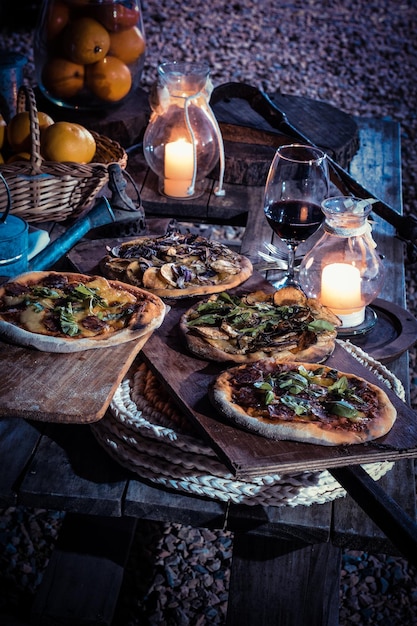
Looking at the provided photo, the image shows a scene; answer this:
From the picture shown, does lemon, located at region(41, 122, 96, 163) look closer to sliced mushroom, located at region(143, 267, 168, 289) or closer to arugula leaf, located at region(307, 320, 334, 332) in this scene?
sliced mushroom, located at region(143, 267, 168, 289)

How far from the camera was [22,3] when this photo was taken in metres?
8.27

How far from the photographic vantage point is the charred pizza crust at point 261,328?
198 centimetres

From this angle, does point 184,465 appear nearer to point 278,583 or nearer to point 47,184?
point 278,583

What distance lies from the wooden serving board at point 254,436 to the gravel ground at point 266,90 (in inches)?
43.7

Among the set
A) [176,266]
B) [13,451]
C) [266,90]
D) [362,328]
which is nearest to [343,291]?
[362,328]

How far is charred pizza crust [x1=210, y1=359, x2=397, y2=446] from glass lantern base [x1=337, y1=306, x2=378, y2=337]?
0.43 metres

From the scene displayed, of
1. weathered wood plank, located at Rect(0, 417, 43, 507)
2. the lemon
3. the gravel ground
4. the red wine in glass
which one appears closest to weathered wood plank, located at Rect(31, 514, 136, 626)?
the gravel ground

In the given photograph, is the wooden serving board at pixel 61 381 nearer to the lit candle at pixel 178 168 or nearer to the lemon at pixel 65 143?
the lemon at pixel 65 143

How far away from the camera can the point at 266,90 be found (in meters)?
7.20

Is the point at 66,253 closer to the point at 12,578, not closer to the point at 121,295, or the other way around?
the point at 121,295

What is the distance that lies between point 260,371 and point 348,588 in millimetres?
1432

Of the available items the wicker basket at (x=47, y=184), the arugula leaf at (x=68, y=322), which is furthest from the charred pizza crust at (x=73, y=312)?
the wicker basket at (x=47, y=184)

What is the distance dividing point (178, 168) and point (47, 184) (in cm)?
57

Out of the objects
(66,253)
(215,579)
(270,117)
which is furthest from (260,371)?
(270,117)
